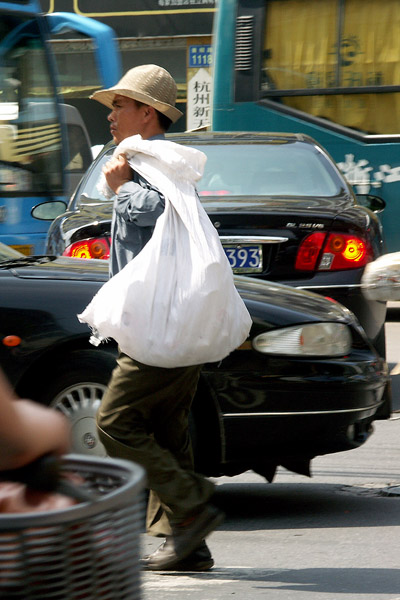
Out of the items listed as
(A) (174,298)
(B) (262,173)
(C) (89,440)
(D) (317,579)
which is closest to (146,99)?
(A) (174,298)

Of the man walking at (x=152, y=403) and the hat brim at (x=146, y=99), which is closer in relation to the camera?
the man walking at (x=152, y=403)

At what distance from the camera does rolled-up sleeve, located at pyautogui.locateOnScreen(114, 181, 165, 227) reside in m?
3.98

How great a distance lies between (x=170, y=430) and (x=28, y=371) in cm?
88

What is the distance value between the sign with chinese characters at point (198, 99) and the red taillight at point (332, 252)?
14.0 m

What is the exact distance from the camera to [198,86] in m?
21.2

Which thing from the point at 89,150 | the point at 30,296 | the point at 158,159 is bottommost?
the point at 89,150

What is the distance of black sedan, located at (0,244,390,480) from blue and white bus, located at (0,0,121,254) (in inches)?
213

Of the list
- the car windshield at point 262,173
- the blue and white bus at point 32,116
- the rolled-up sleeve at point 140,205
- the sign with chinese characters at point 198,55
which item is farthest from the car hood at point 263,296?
the sign with chinese characters at point 198,55

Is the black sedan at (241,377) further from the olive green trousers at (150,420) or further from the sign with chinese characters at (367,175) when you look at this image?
the sign with chinese characters at (367,175)

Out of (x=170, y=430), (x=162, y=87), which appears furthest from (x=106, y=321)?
(x=162, y=87)

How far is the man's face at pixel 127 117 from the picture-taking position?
13.8 ft

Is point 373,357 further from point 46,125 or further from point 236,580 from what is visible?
point 46,125

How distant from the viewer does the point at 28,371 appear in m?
4.79

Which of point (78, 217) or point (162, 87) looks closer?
point (162, 87)
